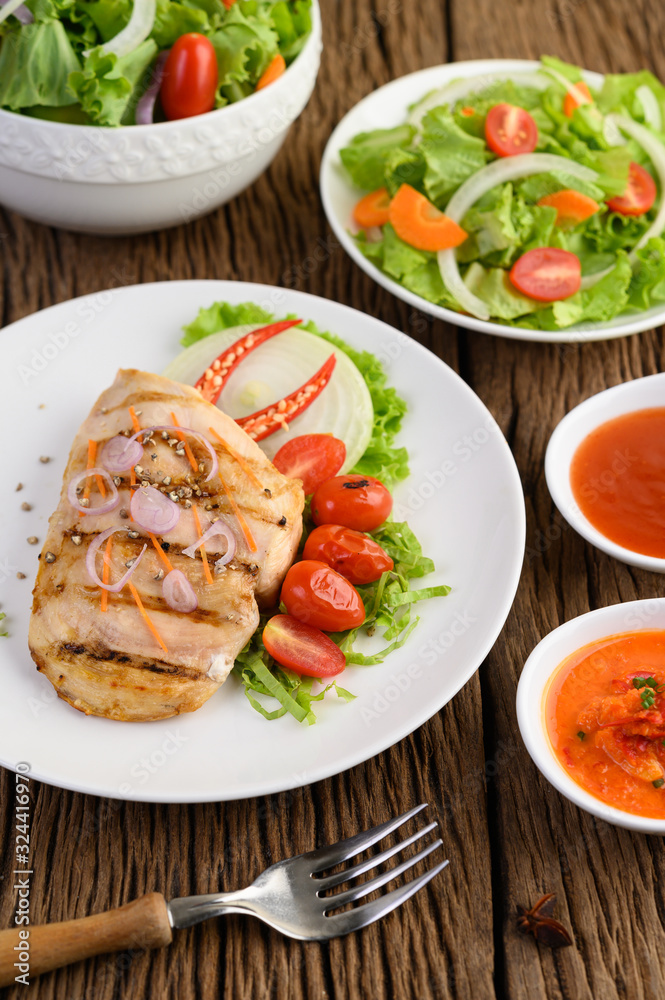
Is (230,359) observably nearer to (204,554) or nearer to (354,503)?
→ (354,503)

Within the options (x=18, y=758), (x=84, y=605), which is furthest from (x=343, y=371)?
(x=18, y=758)

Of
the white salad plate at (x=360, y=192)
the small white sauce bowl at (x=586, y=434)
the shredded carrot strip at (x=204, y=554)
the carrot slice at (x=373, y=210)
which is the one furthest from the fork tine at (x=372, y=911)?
the carrot slice at (x=373, y=210)

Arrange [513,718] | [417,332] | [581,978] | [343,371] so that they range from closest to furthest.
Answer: [581,978], [513,718], [343,371], [417,332]

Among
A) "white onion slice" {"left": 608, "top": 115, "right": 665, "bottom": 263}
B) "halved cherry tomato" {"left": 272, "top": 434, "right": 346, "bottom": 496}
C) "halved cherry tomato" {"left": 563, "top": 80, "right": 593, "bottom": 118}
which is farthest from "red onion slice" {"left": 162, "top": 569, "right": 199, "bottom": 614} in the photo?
"halved cherry tomato" {"left": 563, "top": 80, "right": 593, "bottom": 118}

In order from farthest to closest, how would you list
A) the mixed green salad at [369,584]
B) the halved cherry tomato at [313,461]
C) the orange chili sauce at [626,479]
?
the halved cherry tomato at [313,461], the orange chili sauce at [626,479], the mixed green salad at [369,584]

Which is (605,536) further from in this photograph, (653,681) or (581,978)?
(581,978)

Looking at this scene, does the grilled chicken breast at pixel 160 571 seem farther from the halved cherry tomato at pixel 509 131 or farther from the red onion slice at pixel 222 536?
the halved cherry tomato at pixel 509 131

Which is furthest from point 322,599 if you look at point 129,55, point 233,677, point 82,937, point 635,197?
point 635,197
